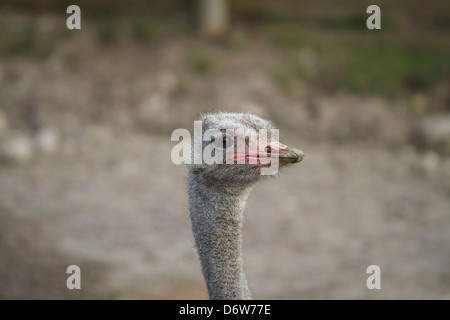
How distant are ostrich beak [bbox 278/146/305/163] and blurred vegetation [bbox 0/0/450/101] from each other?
5.35 m

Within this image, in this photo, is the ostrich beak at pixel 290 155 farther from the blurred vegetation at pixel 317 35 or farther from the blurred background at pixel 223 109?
the blurred vegetation at pixel 317 35

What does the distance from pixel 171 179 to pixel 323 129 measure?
174 centimetres

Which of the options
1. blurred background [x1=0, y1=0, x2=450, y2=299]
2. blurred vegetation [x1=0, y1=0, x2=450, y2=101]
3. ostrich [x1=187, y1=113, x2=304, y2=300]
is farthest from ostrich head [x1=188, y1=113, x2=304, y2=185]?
blurred vegetation [x1=0, y1=0, x2=450, y2=101]

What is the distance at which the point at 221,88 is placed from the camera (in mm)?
7660

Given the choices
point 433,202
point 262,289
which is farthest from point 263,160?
point 433,202

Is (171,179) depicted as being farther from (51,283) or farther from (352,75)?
(352,75)

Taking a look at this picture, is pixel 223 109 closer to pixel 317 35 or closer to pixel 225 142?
pixel 317 35

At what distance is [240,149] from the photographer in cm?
258

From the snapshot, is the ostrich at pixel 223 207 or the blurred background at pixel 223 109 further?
the blurred background at pixel 223 109

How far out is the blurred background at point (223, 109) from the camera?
5109 millimetres

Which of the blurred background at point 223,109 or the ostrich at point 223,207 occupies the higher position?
the blurred background at point 223,109

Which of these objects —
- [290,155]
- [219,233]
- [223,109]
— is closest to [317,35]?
[223,109]

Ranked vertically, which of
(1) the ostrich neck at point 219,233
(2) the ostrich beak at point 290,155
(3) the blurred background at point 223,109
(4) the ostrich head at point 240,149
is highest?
(3) the blurred background at point 223,109

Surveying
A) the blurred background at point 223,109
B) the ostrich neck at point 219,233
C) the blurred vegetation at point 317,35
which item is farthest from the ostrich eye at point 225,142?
the blurred vegetation at point 317,35
